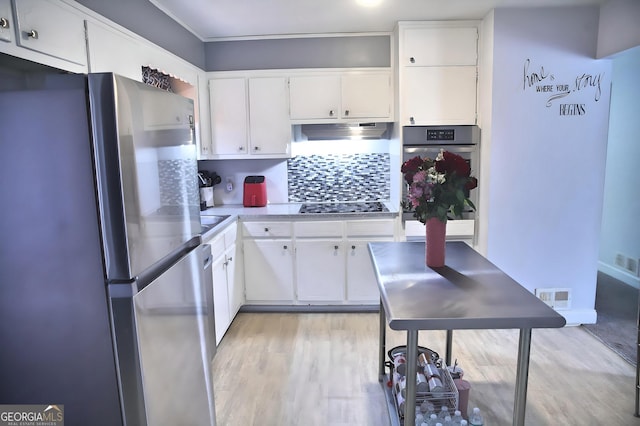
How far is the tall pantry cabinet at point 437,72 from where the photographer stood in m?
3.22

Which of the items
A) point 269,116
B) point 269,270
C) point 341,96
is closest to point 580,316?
point 269,270

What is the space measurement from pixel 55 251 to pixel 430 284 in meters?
1.38

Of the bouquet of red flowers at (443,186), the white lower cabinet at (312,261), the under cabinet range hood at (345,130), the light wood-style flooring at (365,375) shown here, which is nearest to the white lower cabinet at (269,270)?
the white lower cabinet at (312,261)

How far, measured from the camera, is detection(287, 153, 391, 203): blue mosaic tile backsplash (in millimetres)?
3906

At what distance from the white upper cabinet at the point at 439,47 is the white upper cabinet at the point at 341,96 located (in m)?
0.34

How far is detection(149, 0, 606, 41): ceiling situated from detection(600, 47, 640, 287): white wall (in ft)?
4.95

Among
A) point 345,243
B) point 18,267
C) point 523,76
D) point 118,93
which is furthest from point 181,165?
point 523,76

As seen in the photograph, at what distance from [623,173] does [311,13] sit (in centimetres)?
349

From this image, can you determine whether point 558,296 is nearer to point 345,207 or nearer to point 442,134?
point 442,134

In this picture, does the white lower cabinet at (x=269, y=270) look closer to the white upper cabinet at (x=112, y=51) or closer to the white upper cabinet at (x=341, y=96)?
the white upper cabinet at (x=341, y=96)

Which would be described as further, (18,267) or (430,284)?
(430,284)

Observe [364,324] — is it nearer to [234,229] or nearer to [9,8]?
[234,229]

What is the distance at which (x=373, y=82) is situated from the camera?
355 centimetres

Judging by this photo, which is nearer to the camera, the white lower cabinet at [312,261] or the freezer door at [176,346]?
the freezer door at [176,346]
